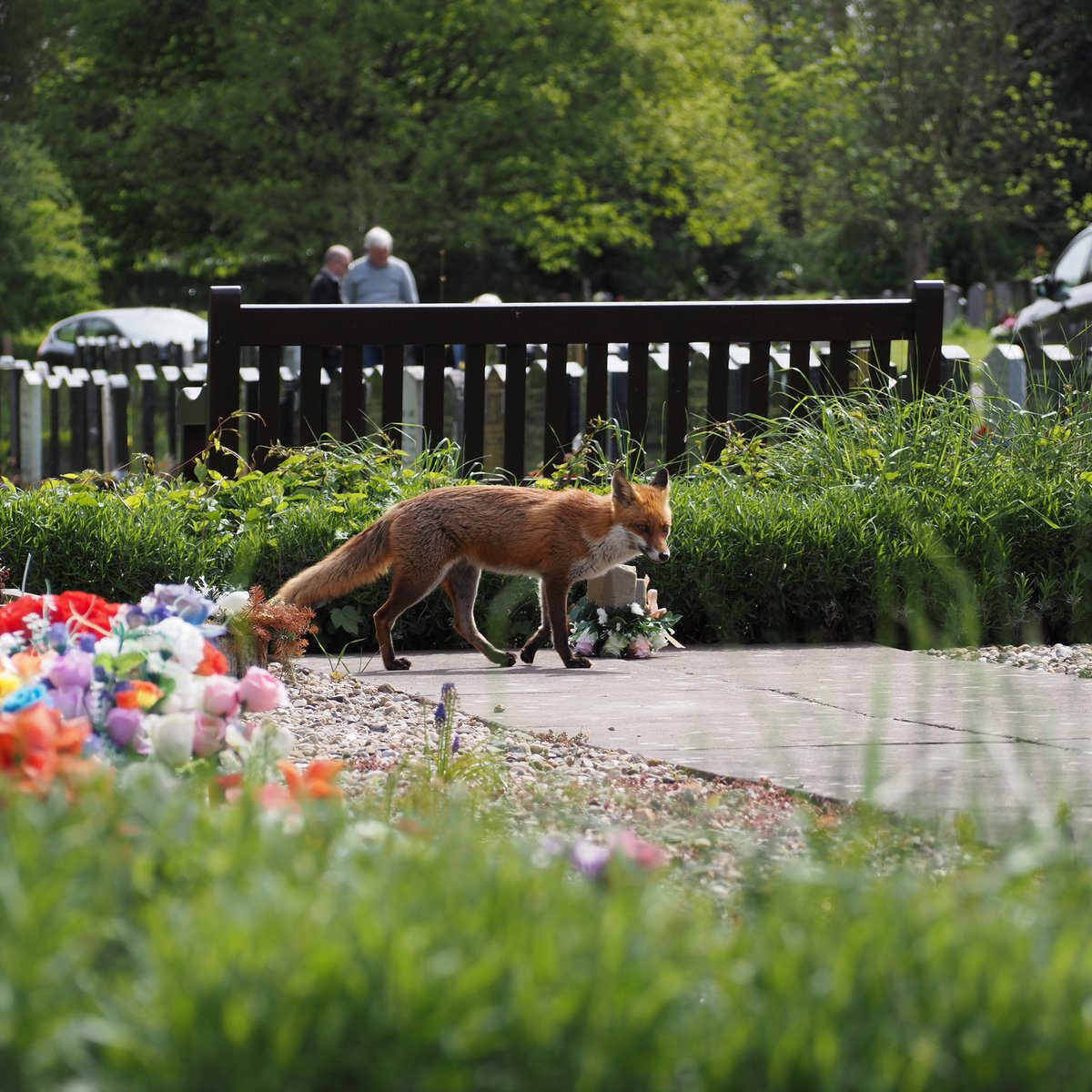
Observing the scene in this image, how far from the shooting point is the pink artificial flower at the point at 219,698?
3195 millimetres

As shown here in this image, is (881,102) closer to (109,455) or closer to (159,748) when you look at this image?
(109,455)

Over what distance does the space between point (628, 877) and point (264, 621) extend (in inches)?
134

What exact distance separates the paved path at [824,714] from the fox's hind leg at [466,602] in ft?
0.25

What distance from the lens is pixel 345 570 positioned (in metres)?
5.91

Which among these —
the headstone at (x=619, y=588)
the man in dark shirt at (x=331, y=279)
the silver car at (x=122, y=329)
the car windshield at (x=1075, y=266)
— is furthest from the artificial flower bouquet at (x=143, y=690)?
the silver car at (x=122, y=329)

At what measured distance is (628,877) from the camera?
201cm

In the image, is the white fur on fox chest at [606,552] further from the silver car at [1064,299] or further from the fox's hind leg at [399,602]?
the silver car at [1064,299]

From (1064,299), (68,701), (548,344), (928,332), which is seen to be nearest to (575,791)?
(68,701)

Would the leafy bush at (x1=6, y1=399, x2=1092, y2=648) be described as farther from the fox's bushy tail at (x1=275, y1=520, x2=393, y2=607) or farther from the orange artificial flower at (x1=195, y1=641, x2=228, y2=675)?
the orange artificial flower at (x1=195, y1=641, x2=228, y2=675)

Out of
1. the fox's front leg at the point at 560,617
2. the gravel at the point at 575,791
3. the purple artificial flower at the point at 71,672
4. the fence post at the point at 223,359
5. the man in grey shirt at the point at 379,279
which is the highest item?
the man in grey shirt at the point at 379,279

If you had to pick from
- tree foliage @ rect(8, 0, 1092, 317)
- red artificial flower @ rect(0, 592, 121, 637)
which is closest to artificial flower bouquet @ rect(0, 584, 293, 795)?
red artificial flower @ rect(0, 592, 121, 637)

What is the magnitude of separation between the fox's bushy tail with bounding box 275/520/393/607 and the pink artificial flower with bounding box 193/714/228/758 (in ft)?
Result: 8.59

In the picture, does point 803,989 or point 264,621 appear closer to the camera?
point 803,989

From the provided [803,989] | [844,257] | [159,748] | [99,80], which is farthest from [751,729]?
[844,257]
